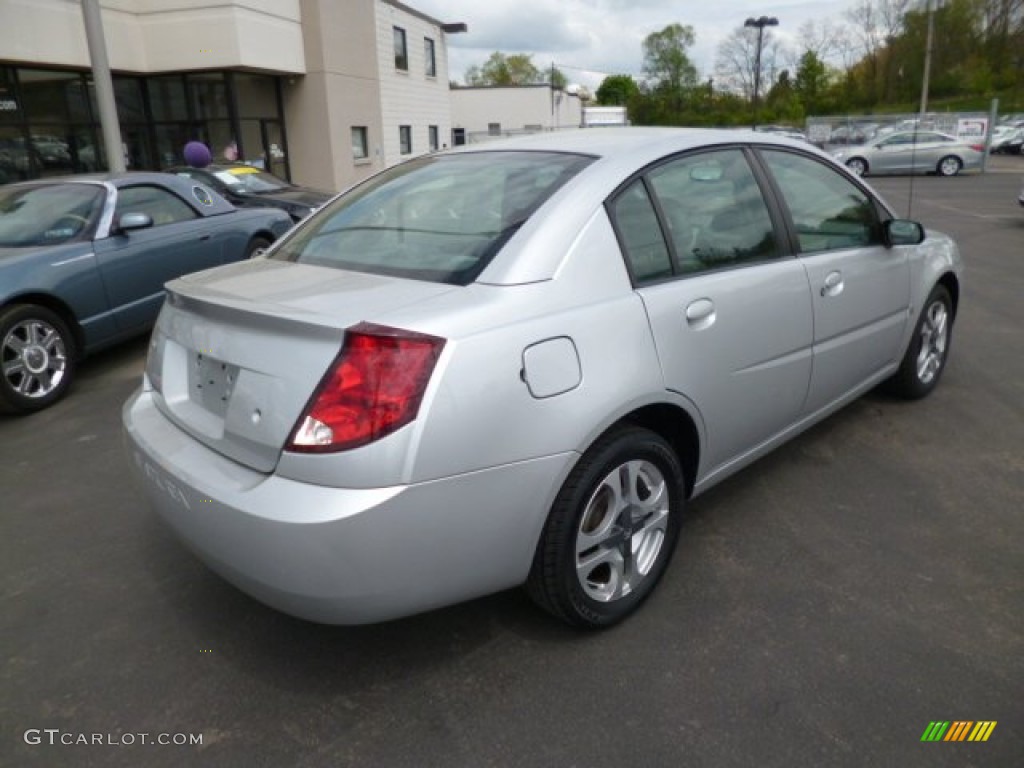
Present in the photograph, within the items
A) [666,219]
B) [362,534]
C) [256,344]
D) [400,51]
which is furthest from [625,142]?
[400,51]

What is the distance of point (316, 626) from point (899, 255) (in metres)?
3.33

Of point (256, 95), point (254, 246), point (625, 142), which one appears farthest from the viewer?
point (256, 95)

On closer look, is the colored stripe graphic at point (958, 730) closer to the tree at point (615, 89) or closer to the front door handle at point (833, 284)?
the front door handle at point (833, 284)

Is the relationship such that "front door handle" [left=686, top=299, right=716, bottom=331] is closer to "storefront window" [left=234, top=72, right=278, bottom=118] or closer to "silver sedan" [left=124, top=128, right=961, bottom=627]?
"silver sedan" [left=124, top=128, right=961, bottom=627]

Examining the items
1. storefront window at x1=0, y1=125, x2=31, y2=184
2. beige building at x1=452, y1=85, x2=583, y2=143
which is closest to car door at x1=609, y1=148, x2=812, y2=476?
storefront window at x1=0, y1=125, x2=31, y2=184

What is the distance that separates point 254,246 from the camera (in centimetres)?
744

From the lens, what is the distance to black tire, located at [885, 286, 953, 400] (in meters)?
4.40

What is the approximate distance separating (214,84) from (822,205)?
702 inches

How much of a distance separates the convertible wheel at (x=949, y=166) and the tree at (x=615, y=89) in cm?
Result: 8384

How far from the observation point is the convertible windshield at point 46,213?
5.48 meters

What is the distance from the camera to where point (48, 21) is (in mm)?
13734

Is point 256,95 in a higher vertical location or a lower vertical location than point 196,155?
higher

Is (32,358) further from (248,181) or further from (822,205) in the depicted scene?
(248,181)

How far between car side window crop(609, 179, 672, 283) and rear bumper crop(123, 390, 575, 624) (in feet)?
2.53
